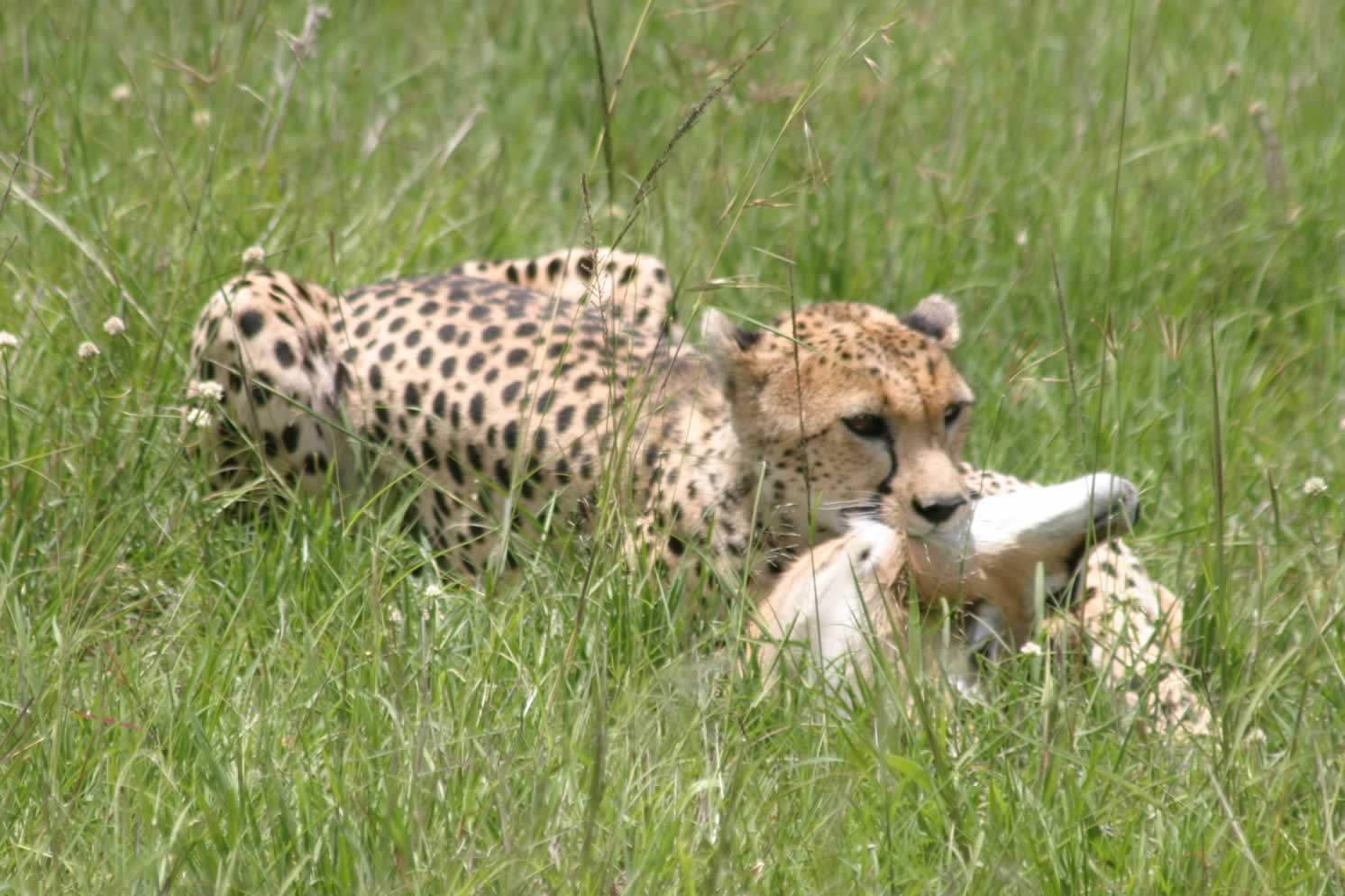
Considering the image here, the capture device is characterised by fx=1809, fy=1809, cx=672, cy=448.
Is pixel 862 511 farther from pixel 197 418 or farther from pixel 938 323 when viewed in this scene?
pixel 197 418

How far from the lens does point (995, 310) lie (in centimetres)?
483

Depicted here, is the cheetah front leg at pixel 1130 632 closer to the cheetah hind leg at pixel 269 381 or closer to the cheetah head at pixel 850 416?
the cheetah head at pixel 850 416

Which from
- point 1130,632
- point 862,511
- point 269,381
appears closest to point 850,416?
point 862,511

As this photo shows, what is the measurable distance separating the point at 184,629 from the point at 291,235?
5.80 feet

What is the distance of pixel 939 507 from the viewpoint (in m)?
3.41

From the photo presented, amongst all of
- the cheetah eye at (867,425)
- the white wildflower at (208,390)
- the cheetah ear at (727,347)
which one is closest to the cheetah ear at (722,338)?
the cheetah ear at (727,347)

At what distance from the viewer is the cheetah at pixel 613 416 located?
3.44 metres

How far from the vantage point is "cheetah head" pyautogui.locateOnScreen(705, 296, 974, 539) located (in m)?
3.50

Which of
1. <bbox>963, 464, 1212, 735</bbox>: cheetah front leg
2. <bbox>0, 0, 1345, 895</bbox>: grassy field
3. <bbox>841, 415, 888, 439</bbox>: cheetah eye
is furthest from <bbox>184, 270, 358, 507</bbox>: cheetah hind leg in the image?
<bbox>963, 464, 1212, 735</bbox>: cheetah front leg

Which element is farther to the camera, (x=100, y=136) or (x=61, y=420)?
(x=100, y=136)

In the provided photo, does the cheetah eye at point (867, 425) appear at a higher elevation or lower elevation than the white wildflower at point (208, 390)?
lower

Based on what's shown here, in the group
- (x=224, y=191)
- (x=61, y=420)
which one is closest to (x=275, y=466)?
(x=61, y=420)

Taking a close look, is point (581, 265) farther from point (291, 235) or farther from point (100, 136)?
point (100, 136)

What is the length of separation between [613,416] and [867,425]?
587mm
